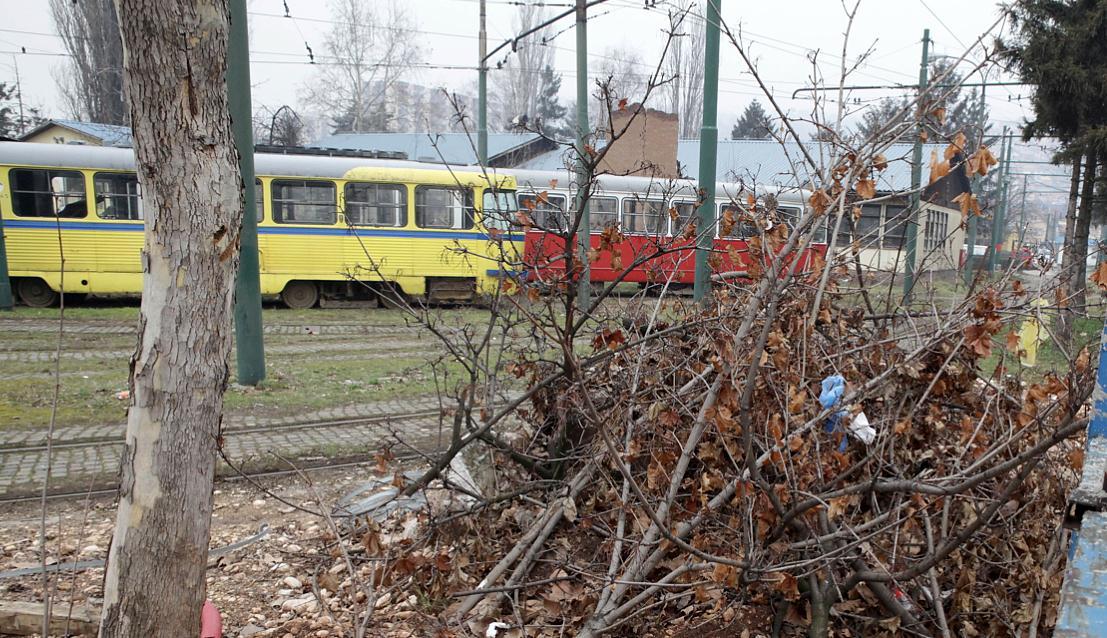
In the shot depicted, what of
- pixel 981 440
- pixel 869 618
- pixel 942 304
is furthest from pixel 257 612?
pixel 942 304

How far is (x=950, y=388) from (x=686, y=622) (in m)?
1.93

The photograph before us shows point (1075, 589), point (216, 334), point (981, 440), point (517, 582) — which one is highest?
point (216, 334)

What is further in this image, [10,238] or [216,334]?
[10,238]

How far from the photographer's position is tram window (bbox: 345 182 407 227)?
17.8 meters

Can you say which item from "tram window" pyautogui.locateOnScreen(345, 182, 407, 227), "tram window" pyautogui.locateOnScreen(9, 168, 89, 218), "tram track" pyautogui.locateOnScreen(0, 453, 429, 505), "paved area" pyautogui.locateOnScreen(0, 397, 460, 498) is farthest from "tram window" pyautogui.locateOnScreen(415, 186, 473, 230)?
"tram track" pyautogui.locateOnScreen(0, 453, 429, 505)

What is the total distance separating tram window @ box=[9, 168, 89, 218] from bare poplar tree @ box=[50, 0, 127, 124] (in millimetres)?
17346

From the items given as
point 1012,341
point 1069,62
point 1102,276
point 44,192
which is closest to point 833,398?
point 1012,341

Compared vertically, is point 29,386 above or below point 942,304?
below

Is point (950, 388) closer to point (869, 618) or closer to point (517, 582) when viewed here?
point (869, 618)

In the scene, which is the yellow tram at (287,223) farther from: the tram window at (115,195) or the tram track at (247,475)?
the tram track at (247,475)

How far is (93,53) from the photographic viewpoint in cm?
3278

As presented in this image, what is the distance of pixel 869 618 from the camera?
140 inches

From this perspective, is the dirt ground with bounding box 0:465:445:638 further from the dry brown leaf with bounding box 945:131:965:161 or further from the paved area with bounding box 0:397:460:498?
the dry brown leaf with bounding box 945:131:965:161

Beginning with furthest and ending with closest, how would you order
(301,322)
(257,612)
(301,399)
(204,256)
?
(301,322)
(301,399)
(257,612)
(204,256)
